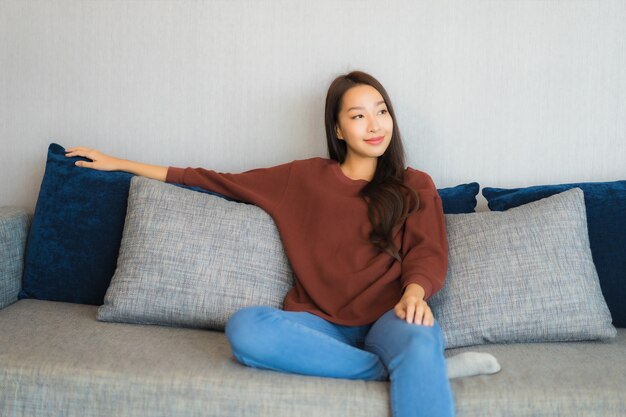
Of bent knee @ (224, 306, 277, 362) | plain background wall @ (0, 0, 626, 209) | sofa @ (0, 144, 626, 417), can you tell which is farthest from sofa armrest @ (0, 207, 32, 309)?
bent knee @ (224, 306, 277, 362)

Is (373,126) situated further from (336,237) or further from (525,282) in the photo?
(525,282)

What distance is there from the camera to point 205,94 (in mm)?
2422

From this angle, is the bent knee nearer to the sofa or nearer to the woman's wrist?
the sofa

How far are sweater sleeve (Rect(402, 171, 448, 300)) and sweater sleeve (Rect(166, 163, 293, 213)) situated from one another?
1.35ft

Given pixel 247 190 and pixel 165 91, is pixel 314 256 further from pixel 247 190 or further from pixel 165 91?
pixel 165 91

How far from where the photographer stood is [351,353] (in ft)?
5.15

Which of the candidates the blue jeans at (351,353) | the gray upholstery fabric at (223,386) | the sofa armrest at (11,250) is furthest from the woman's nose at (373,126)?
the sofa armrest at (11,250)

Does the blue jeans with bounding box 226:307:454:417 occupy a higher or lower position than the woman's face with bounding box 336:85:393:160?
lower

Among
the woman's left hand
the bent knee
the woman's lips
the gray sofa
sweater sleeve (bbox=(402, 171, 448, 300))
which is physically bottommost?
the gray sofa

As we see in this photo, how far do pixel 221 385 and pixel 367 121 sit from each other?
946 mm

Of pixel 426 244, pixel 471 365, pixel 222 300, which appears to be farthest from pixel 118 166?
pixel 471 365

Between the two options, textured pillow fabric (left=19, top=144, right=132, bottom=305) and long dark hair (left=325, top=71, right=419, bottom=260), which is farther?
textured pillow fabric (left=19, top=144, right=132, bottom=305)

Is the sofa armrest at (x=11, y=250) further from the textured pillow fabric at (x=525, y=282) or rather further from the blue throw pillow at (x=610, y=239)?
the blue throw pillow at (x=610, y=239)

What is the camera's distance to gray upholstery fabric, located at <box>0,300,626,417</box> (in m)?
1.45
